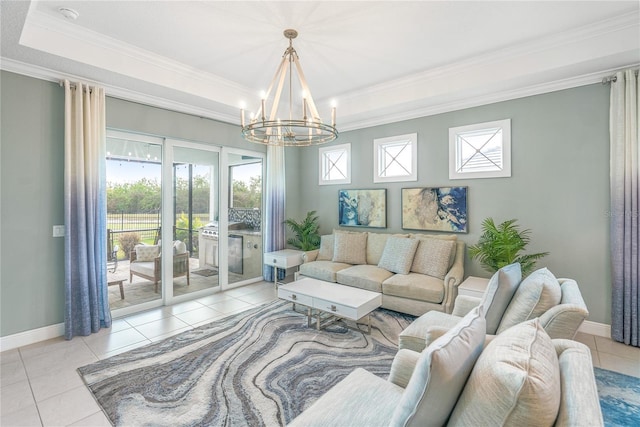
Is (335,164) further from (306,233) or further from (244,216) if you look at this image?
(244,216)

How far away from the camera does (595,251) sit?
3.29m

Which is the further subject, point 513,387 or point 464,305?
point 464,305

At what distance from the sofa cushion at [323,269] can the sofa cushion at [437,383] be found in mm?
3251

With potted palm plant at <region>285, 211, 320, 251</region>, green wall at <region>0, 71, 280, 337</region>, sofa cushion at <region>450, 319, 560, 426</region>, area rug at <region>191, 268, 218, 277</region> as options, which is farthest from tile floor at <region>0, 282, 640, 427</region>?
sofa cushion at <region>450, 319, 560, 426</region>

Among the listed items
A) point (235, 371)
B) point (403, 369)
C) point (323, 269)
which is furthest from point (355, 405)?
point (323, 269)

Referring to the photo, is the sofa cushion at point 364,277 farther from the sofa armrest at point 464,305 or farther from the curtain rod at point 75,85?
the curtain rod at point 75,85

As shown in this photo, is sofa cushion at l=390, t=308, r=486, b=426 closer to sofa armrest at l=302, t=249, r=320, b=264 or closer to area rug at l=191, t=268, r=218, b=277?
sofa armrest at l=302, t=249, r=320, b=264

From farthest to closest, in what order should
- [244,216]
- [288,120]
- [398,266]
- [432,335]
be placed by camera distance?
[244,216]
[398,266]
[288,120]
[432,335]

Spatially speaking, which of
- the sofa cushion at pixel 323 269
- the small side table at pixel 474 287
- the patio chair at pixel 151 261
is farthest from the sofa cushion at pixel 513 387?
the patio chair at pixel 151 261

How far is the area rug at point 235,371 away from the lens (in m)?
2.10

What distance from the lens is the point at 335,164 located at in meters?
5.59

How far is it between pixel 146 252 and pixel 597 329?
218 inches

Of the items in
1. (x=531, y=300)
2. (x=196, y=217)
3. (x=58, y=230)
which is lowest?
(x=531, y=300)

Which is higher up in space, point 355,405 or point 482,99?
point 482,99
